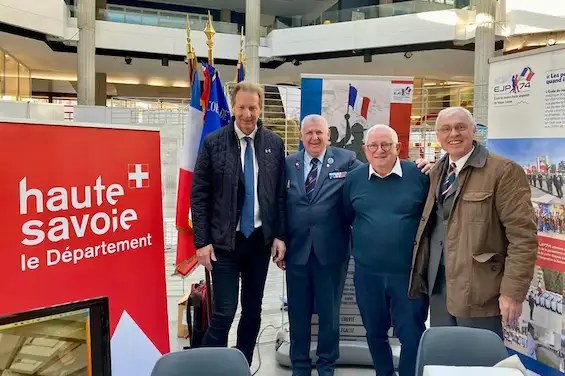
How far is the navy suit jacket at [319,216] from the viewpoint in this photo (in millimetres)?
2488

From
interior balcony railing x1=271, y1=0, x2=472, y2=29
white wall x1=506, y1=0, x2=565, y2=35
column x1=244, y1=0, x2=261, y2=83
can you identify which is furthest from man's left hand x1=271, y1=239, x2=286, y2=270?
column x1=244, y1=0, x2=261, y2=83

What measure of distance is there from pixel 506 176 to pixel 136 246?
1696 millimetres

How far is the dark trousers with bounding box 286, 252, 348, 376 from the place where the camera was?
2545mm

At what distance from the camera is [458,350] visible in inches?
63.9

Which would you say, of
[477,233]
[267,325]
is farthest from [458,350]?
[267,325]

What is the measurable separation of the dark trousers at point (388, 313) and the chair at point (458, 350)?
0.69m

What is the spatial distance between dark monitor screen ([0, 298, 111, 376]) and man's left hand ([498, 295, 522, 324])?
1.60 metres

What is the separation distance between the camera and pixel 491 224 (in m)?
2.02

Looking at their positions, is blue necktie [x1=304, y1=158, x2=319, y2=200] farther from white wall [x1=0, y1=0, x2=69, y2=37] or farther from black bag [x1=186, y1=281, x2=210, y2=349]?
white wall [x1=0, y1=0, x2=69, y2=37]

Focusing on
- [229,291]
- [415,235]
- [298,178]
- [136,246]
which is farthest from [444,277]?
[136,246]

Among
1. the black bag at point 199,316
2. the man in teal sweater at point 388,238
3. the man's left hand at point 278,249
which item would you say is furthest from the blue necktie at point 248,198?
the black bag at point 199,316

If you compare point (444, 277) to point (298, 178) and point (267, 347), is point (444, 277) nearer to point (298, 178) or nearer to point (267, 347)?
point (298, 178)

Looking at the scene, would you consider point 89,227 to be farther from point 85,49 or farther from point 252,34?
point 252,34

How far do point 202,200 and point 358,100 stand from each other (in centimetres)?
156
